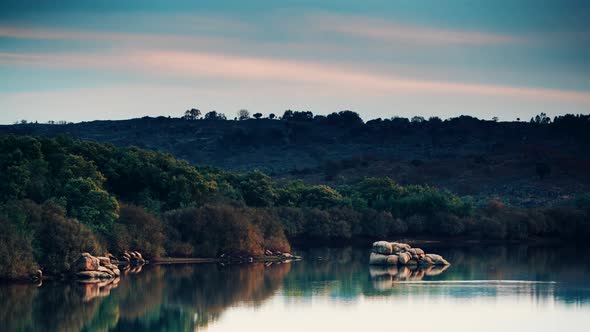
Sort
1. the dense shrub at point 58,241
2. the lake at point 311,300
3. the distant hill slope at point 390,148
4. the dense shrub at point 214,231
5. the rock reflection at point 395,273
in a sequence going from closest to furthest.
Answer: the lake at point 311,300
the dense shrub at point 58,241
the rock reflection at point 395,273
the dense shrub at point 214,231
the distant hill slope at point 390,148

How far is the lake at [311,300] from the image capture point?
4094 centimetres

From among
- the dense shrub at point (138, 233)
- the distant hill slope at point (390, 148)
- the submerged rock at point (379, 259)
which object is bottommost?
the submerged rock at point (379, 259)

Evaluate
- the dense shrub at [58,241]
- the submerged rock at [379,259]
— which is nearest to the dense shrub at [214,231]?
the submerged rock at [379,259]

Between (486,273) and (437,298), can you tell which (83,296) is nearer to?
(437,298)

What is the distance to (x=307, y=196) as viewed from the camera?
8619 centimetres

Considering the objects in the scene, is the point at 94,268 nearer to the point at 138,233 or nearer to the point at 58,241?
the point at 58,241

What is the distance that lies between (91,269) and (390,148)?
104893 mm

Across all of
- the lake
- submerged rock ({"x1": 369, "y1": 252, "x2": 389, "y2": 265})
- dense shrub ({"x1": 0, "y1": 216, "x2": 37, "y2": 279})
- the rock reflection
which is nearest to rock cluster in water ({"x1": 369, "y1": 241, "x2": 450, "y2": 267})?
submerged rock ({"x1": 369, "y1": 252, "x2": 389, "y2": 265})

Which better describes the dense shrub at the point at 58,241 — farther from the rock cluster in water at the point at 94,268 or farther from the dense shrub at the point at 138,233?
the dense shrub at the point at 138,233

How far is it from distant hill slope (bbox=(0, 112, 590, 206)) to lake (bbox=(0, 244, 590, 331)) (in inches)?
2227

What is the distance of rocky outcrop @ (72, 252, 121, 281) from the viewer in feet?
173

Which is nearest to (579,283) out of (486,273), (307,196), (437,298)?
(486,273)

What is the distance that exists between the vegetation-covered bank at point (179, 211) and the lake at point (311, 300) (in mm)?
2557

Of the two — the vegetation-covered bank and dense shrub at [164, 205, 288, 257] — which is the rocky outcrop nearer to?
the vegetation-covered bank
